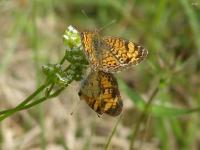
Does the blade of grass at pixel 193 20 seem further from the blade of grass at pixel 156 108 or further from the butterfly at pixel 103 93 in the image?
the butterfly at pixel 103 93

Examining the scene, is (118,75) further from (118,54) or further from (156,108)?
(118,54)

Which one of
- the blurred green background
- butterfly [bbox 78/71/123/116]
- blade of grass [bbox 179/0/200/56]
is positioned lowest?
the blurred green background

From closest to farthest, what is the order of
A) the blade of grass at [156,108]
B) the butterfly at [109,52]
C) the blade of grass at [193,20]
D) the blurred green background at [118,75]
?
the butterfly at [109,52] → the blade of grass at [156,108] → the blurred green background at [118,75] → the blade of grass at [193,20]

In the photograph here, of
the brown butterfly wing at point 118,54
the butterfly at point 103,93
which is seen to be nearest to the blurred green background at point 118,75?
the brown butterfly wing at point 118,54

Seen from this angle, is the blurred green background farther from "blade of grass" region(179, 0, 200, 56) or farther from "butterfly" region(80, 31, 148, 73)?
"butterfly" region(80, 31, 148, 73)

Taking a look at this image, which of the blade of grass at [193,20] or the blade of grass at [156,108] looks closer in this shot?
the blade of grass at [156,108]

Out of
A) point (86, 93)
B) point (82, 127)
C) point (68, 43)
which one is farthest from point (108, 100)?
point (82, 127)

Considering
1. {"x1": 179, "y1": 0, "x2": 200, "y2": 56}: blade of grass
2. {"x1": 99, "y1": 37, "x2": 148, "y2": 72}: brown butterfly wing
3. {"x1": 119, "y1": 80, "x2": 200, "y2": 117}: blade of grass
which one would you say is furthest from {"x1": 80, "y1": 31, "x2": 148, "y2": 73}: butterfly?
{"x1": 179, "y1": 0, "x2": 200, "y2": 56}: blade of grass
